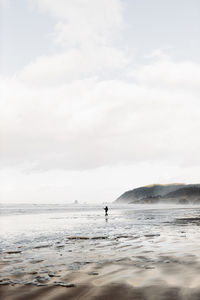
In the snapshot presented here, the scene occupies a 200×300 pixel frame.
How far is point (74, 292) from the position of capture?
4.84 metres

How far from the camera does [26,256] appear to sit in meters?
9.25

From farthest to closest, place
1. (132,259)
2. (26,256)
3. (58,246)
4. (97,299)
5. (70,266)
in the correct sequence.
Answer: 1. (58,246)
2. (26,256)
3. (132,259)
4. (70,266)
5. (97,299)

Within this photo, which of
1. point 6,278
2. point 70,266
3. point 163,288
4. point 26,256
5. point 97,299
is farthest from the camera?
point 26,256

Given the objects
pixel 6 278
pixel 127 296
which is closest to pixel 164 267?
pixel 127 296

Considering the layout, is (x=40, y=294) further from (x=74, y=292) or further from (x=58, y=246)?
(x=58, y=246)

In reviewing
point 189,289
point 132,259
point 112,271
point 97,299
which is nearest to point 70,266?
point 112,271

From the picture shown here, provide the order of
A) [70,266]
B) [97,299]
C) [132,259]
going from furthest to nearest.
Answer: [132,259]
[70,266]
[97,299]

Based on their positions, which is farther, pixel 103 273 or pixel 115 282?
pixel 103 273

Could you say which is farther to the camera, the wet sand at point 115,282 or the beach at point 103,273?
the beach at point 103,273

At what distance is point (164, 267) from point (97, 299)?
283 centimetres

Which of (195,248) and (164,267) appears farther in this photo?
(195,248)

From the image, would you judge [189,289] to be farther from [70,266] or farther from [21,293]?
[70,266]

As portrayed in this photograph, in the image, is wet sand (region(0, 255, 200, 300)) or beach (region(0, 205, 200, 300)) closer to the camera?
wet sand (region(0, 255, 200, 300))

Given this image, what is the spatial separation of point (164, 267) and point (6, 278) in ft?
13.7
